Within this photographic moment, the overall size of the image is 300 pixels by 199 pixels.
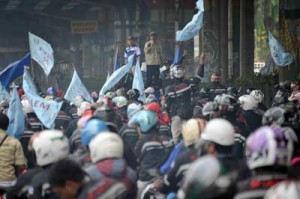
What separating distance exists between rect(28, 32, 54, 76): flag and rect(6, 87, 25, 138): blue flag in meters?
4.89

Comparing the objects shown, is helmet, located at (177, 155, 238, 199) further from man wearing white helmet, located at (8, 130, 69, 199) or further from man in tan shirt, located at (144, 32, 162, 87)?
man in tan shirt, located at (144, 32, 162, 87)

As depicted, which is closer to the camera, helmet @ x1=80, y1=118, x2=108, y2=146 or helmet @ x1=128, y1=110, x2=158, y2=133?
helmet @ x1=80, y1=118, x2=108, y2=146

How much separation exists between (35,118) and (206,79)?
51.0ft


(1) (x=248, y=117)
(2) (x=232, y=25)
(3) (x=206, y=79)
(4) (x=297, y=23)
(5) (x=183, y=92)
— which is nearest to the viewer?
(1) (x=248, y=117)

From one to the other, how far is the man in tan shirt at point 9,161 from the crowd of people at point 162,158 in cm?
1

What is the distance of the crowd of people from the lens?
516cm

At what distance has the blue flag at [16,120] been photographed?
442 inches

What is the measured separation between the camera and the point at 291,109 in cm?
923

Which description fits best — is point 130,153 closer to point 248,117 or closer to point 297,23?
point 248,117

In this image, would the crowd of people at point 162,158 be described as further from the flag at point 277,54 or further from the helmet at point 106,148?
the flag at point 277,54

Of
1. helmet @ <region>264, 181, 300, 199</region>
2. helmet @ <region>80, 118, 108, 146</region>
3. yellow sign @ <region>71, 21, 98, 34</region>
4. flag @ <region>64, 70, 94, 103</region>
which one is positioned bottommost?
flag @ <region>64, 70, 94, 103</region>

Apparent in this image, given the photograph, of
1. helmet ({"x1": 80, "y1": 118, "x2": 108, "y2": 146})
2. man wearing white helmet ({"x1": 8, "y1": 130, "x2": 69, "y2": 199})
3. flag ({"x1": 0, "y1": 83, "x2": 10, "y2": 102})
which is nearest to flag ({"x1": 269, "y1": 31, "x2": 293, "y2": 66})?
flag ({"x1": 0, "y1": 83, "x2": 10, "y2": 102})

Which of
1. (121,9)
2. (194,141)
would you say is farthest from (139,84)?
(121,9)

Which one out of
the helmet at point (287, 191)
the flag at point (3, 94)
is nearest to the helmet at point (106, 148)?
the helmet at point (287, 191)
